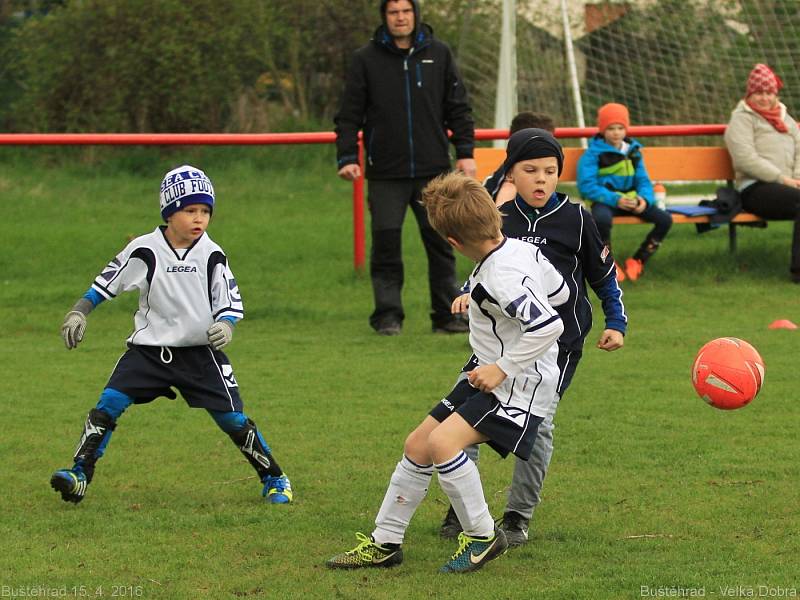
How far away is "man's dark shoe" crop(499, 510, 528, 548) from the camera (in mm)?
5121

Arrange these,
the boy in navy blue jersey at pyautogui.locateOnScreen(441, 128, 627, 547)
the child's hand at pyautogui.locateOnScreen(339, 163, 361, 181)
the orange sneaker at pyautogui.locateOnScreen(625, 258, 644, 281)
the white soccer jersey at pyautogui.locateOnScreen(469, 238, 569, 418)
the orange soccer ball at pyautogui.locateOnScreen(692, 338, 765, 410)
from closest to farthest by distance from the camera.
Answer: the white soccer jersey at pyautogui.locateOnScreen(469, 238, 569, 418) < the boy in navy blue jersey at pyautogui.locateOnScreen(441, 128, 627, 547) < the orange soccer ball at pyautogui.locateOnScreen(692, 338, 765, 410) < the child's hand at pyautogui.locateOnScreen(339, 163, 361, 181) < the orange sneaker at pyautogui.locateOnScreen(625, 258, 644, 281)

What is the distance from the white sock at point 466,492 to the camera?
467cm

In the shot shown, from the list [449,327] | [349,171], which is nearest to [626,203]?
[449,327]

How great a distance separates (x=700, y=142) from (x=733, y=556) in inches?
438

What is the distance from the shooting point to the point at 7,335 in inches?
404

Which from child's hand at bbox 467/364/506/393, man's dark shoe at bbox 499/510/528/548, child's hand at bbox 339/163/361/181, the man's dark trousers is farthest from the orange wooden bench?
child's hand at bbox 467/364/506/393

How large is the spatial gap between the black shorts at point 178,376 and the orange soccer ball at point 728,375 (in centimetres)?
195

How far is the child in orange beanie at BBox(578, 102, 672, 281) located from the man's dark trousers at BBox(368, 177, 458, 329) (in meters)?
1.90

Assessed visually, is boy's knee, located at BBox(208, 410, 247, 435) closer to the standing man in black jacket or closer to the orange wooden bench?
the standing man in black jacket

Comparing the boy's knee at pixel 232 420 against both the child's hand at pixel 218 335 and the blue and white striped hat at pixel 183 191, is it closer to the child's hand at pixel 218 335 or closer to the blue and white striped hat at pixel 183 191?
the child's hand at pixel 218 335

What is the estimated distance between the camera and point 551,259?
16.9ft

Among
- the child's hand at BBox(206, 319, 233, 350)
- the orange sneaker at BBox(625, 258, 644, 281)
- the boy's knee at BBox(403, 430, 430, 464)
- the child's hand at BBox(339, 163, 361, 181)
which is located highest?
the child's hand at BBox(339, 163, 361, 181)

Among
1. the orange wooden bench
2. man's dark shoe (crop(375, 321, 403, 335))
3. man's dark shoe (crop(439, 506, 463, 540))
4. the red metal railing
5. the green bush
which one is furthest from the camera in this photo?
the green bush

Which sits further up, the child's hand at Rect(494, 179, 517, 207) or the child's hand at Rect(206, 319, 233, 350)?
the child's hand at Rect(494, 179, 517, 207)
